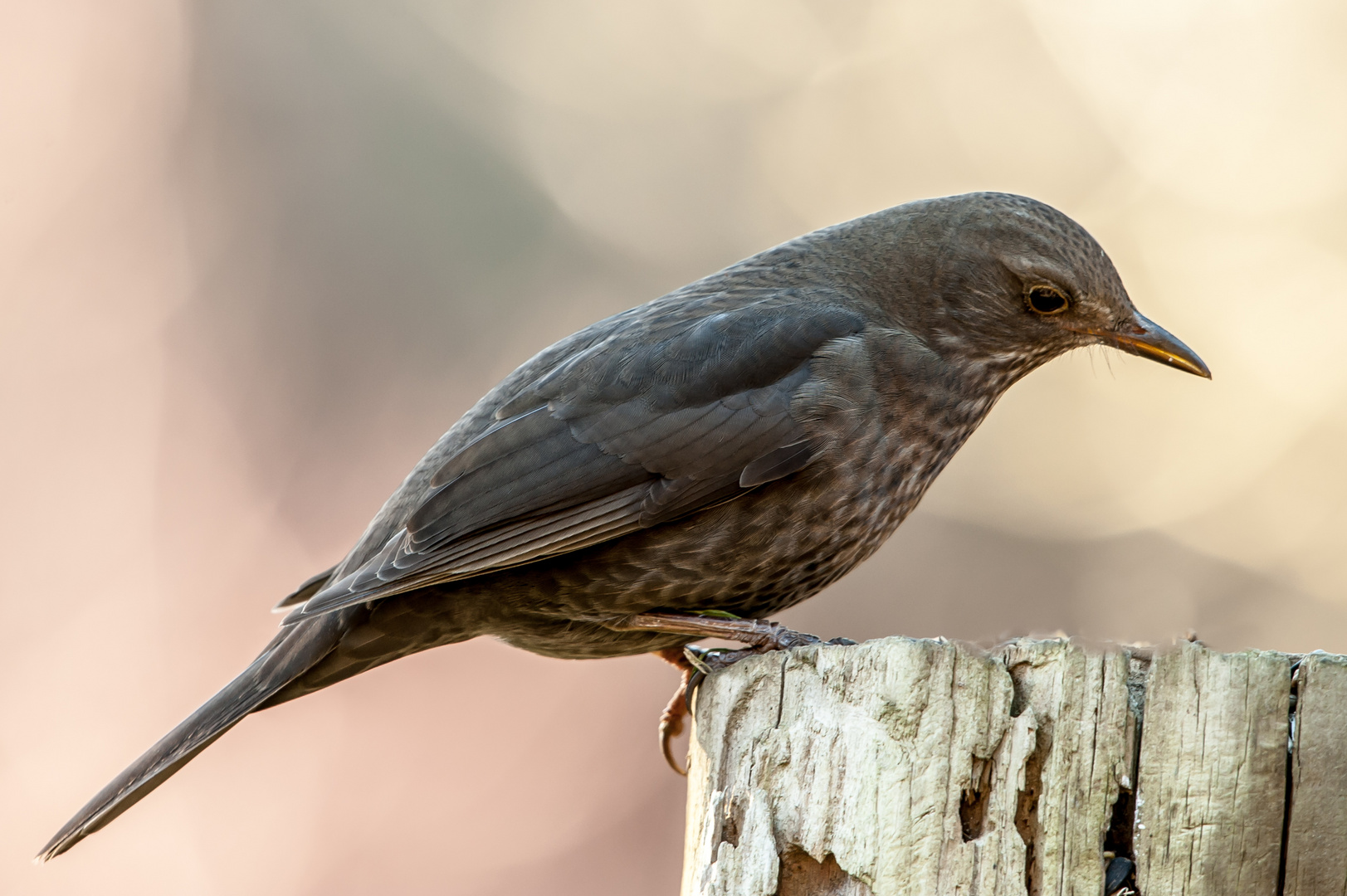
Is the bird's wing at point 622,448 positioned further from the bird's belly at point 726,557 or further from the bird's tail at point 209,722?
the bird's tail at point 209,722

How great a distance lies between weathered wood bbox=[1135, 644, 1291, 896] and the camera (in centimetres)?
220

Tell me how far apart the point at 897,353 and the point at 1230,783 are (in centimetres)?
181

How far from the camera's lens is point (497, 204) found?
9.41m

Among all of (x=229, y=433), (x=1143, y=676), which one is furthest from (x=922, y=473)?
(x=229, y=433)

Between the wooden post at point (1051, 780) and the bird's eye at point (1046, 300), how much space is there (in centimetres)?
176

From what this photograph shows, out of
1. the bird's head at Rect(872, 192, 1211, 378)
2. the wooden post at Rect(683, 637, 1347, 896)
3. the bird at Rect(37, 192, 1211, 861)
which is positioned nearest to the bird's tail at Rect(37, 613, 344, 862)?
the bird at Rect(37, 192, 1211, 861)

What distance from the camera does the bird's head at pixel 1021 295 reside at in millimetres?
3871

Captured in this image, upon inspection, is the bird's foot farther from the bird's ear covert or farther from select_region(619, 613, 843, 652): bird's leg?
the bird's ear covert

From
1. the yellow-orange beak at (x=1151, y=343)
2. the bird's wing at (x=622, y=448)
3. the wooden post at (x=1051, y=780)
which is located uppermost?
the yellow-orange beak at (x=1151, y=343)

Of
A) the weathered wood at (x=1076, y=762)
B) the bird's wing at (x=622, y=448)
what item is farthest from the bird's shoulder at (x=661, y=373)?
the weathered wood at (x=1076, y=762)

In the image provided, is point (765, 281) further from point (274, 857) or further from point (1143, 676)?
point (274, 857)

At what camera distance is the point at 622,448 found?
3590mm

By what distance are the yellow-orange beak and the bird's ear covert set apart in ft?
0.38

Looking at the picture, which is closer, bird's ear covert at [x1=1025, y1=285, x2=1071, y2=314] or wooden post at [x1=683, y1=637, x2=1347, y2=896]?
wooden post at [x1=683, y1=637, x2=1347, y2=896]
